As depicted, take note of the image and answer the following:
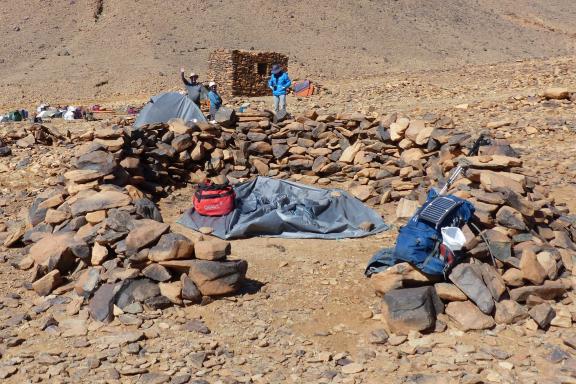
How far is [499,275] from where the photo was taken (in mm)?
5258

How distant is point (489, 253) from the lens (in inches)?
218

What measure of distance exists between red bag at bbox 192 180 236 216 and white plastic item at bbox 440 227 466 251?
317 centimetres

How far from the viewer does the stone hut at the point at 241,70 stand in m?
19.3

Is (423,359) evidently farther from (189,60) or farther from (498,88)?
(189,60)

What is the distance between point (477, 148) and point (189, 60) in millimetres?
25546

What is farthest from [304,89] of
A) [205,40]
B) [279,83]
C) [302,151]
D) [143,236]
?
[205,40]

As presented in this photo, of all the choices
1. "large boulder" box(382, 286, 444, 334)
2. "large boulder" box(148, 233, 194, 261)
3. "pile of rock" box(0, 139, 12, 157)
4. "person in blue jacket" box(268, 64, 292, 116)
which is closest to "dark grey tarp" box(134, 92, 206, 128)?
"person in blue jacket" box(268, 64, 292, 116)

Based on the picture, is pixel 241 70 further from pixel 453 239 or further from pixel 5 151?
pixel 453 239

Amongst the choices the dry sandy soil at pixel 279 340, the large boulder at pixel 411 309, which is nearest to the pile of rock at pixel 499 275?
the large boulder at pixel 411 309

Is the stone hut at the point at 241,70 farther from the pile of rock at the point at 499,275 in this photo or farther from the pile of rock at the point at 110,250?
the pile of rock at the point at 499,275

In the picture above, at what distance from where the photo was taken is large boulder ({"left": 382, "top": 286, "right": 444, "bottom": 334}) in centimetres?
474

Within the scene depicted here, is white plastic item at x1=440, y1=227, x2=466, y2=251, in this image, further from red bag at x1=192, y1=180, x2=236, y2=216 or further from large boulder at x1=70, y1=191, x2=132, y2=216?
large boulder at x1=70, y1=191, x2=132, y2=216

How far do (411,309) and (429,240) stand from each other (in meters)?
0.78

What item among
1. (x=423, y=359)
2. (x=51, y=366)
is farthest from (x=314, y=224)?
(x=51, y=366)
